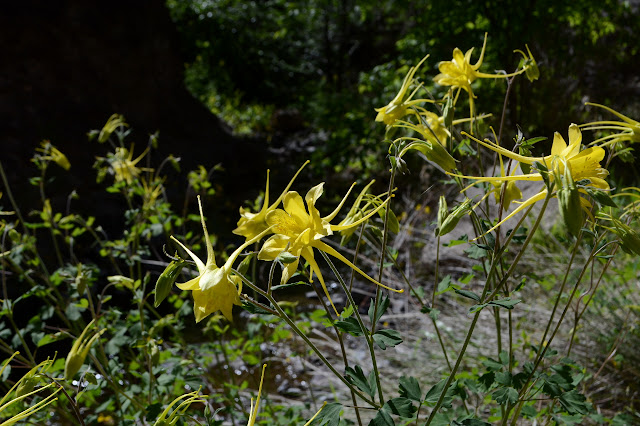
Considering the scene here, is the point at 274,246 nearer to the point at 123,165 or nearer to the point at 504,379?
the point at 504,379

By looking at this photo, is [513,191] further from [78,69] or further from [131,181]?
[78,69]

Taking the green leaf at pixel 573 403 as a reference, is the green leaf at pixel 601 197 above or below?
above

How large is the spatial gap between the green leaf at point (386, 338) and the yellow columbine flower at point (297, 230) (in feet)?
0.52

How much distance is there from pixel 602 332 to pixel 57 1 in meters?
7.14

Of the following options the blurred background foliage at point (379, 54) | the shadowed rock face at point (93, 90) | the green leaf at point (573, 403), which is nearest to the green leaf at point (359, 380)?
the green leaf at point (573, 403)

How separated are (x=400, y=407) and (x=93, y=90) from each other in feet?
23.9

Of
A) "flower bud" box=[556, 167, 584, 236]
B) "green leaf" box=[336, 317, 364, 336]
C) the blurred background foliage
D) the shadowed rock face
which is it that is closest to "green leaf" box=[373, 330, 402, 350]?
"green leaf" box=[336, 317, 364, 336]

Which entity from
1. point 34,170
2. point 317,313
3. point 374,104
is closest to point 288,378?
point 317,313

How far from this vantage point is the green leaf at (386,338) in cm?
100

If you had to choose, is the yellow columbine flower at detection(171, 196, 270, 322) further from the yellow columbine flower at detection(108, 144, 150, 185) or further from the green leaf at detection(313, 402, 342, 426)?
the yellow columbine flower at detection(108, 144, 150, 185)

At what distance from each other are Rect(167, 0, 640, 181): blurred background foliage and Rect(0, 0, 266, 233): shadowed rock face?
1.40 metres

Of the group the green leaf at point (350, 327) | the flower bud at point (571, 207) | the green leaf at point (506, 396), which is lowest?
the green leaf at point (506, 396)

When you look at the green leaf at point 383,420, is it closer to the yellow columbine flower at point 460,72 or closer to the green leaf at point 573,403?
the green leaf at point 573,403

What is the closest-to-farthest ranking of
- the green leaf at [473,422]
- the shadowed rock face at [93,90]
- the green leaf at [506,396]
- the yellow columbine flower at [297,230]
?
the yellow columbine flower at [297,230] < the green leaf at [473,422] < the green leaf at [506,396] < the shadowed rock face at [93,90]
